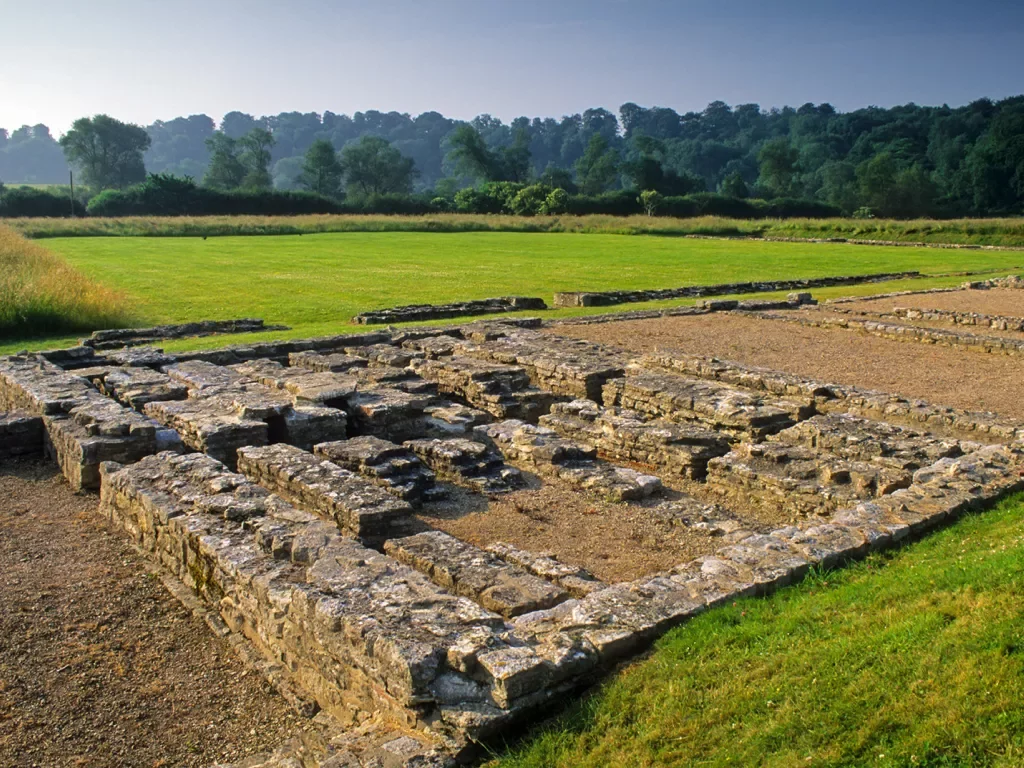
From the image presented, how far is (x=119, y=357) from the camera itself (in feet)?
46.2

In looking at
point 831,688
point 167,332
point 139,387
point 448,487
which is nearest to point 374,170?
point 167,332

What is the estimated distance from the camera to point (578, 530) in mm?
7609

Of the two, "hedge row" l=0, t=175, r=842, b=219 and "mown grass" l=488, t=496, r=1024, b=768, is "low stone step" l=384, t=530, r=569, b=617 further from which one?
"hedge row" l=0, t=175, r=842, b=219

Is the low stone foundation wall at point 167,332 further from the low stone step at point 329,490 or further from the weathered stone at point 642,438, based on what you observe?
the weathered stone at point 642,438

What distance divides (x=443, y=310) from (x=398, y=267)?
1181 cm

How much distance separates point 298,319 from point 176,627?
14.4 m

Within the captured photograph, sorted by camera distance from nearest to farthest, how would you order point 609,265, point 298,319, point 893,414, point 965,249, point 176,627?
point 176,627 < point 893,414 < point 298,319 < point 609,265 < point 965,249

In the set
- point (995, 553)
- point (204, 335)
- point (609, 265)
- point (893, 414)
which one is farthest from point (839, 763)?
point (609, 265)

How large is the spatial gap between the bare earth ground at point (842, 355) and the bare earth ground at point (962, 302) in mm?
4137

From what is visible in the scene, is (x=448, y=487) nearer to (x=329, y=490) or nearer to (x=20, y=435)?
(x=329, y=490)

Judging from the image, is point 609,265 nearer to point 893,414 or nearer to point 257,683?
point 893,414

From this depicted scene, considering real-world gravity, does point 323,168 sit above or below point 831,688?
above

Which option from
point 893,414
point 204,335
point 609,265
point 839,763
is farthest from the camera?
point 609,265

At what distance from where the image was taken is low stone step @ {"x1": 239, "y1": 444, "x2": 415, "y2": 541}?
7.25 meters
